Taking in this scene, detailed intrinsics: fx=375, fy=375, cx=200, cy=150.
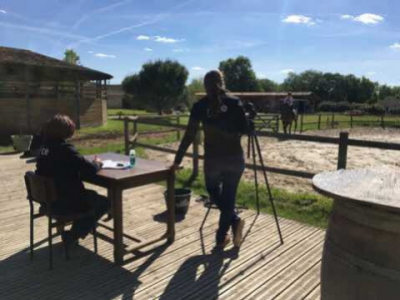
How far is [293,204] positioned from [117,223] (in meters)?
2.87

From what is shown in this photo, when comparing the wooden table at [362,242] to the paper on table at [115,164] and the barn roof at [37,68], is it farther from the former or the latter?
the barn roof at [37,68]

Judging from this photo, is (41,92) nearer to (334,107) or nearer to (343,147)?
(343,147)

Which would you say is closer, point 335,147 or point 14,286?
point 14,286

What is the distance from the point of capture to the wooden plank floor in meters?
2.99

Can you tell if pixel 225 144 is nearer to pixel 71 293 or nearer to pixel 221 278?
pixel 221 278

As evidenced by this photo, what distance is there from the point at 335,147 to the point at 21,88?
Result: 13307mm

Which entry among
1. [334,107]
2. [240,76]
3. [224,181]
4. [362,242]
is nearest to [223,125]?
[224,181]

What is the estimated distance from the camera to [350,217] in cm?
202

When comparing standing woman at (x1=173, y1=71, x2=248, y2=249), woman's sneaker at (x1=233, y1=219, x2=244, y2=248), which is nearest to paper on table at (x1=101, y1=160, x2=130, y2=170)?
standing woman at (x1=173, y1=71, x2=248, y2=249)

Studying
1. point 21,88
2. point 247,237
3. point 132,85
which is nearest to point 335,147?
point 247,237

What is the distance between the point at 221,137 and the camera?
137 inches

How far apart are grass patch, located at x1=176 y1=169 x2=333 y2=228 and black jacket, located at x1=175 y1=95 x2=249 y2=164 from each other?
181 cm

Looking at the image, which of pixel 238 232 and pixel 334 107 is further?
pixel 334 107

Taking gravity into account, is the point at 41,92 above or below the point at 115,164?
above
